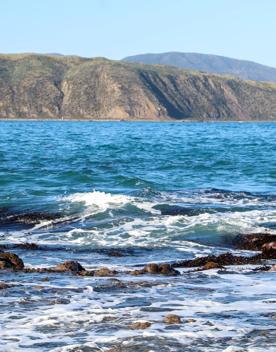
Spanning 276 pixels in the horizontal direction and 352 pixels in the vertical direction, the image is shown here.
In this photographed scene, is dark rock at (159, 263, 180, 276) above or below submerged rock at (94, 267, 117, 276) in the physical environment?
above

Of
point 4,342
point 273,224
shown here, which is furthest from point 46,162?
point 4,342

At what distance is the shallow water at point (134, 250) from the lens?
9.32 metres

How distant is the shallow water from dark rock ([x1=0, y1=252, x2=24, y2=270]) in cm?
55

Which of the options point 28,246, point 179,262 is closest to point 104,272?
point 179,262

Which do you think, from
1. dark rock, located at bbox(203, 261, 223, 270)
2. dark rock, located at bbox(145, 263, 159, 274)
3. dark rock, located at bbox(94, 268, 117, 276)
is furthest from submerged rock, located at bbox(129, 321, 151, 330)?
dark rock, located at bbox(203, 261, 223, 270)

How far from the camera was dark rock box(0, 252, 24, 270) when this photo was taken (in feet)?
45.5

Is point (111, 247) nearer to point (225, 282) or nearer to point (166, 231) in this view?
point (166, 231)

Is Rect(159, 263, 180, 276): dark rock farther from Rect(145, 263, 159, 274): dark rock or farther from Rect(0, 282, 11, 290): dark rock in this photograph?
Rect(0, 282, 11, 290): dark rock

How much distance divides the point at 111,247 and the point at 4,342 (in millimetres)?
9100

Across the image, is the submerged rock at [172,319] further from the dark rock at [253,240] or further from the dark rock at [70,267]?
the dark rock at [253,240]

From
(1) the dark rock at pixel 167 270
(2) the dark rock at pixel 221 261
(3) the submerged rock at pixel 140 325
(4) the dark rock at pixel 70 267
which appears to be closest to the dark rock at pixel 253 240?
(2) the dark rock at pixel 221 261

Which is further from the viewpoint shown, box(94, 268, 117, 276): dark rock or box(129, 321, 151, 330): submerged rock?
box(94, 268, 117, 276): dark rock

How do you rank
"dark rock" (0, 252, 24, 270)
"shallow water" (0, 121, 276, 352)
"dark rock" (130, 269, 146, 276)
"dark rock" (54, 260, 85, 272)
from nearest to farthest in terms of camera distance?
"shallow water" (0, 121, 276, 352) → "dark rock" (130, 269, 146, 276) → "dark rock" (54, 260, 85, 272) → "dark rock" (0, 252, 24, 270)

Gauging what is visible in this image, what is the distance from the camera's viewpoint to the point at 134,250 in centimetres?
1752
